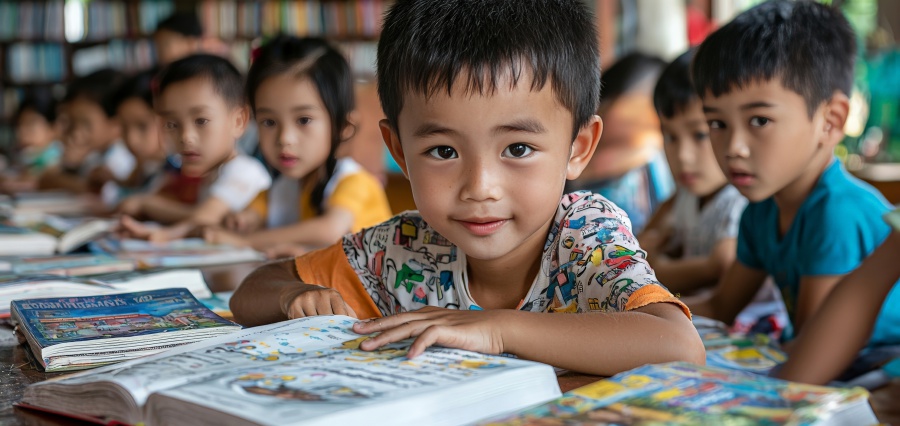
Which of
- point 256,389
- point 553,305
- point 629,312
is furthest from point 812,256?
point 256,389

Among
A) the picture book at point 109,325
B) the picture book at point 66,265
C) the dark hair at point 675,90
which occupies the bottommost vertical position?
the picture book at point 66,265

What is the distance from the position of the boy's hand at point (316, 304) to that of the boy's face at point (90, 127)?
348 cm

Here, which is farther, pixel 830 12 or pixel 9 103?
pixel 9 103

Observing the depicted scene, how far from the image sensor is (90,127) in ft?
14.1

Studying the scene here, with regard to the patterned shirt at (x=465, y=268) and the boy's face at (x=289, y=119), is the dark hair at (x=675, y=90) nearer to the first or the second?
the boy's face at (x=289, y=119)

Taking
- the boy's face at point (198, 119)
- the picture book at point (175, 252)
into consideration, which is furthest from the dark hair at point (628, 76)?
the picture book at point (175, 252)

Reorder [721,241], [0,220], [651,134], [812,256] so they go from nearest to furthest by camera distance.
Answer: [812,256]
[721,241]
[0,220]
[651,134]

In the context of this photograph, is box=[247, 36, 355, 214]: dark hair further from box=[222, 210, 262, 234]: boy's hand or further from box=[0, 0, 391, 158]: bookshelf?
box=[0, 0, 391, 158]: bookshelf

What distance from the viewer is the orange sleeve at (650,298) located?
89cm

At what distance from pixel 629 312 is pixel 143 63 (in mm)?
7079

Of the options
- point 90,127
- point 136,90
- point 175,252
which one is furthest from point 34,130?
point 175,252

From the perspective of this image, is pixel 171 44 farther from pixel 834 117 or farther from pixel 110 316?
pixel 110 316

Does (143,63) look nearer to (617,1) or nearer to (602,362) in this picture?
(617,1)

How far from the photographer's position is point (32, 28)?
295 inches
